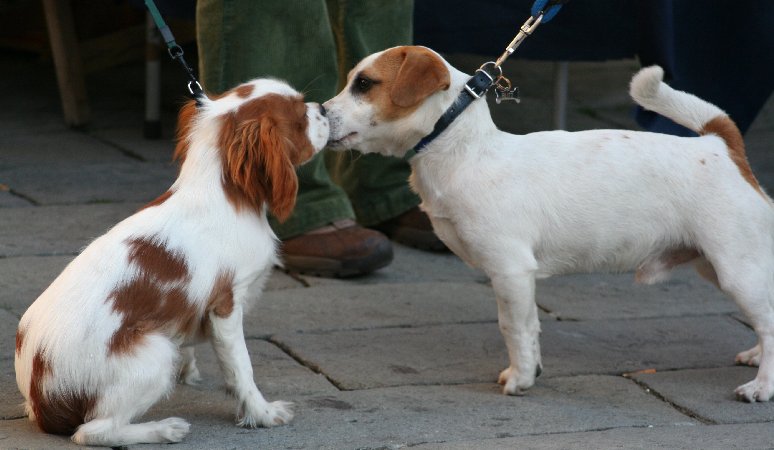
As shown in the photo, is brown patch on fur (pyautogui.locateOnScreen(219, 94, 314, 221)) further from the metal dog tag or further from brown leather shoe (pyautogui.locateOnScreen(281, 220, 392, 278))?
brown leather shoe (pyautogui.locateOnScreen(281, 220, 392, 278))

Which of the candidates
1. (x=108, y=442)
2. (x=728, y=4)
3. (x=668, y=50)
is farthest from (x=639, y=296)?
(x=108, y=442)

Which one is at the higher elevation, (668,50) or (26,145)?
(668,50)

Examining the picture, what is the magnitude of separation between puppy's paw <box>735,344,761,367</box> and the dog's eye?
160cm

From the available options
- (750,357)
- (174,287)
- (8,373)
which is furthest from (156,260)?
(750,357)

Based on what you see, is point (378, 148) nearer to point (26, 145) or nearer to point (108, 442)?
point (108, 442)

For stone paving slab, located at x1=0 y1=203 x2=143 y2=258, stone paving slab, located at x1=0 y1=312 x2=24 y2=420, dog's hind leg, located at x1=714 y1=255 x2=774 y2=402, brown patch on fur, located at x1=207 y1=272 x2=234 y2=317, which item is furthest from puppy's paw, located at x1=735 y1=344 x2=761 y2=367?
stone paving slab, located at x1=0 y1=203 x2=143 y2=258

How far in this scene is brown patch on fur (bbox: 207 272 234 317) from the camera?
3025 mm

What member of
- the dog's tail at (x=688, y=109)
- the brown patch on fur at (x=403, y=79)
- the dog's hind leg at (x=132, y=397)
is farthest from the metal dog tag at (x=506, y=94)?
the dog's hind leg at (x=132, y=397)

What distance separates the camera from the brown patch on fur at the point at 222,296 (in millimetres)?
3025

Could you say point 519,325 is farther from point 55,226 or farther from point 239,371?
point 55,226

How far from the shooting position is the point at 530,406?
3455 mm

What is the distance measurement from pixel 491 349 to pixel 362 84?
1100 millimetres

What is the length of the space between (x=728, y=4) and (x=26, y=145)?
385 centimetres

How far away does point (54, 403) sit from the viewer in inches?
113
